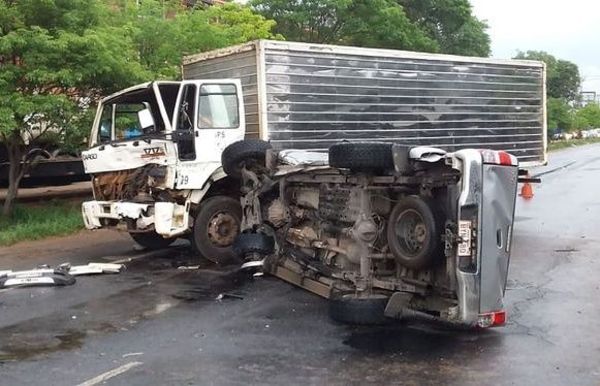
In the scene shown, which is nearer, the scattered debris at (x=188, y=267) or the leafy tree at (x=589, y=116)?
the scattered debris at (x=188, y=267)

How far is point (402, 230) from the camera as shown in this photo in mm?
6160

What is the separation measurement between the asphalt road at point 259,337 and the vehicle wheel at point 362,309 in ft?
0.33

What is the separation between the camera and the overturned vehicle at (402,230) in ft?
18.3

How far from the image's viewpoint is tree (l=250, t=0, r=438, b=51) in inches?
850

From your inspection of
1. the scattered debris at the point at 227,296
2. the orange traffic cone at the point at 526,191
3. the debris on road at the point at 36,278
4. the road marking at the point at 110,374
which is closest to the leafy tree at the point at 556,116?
the orange traffic cone at the point at 526,191

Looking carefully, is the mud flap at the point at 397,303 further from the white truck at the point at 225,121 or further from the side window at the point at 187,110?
the side window at the point at 187,110

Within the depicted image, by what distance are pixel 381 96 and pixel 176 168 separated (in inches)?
151

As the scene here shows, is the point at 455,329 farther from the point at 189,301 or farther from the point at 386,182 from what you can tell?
the point at 189,301

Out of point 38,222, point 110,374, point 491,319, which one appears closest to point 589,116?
point 38,222

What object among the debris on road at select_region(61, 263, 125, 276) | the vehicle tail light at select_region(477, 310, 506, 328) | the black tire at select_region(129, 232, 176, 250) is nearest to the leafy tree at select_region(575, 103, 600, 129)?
the black tire at select_region(129, 232, 176, 250)

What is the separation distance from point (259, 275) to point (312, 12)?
1451 cm

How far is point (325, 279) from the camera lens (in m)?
7.34

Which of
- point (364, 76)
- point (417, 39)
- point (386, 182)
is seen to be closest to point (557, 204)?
point (364, 76)

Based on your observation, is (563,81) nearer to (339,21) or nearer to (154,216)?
(339,21)
